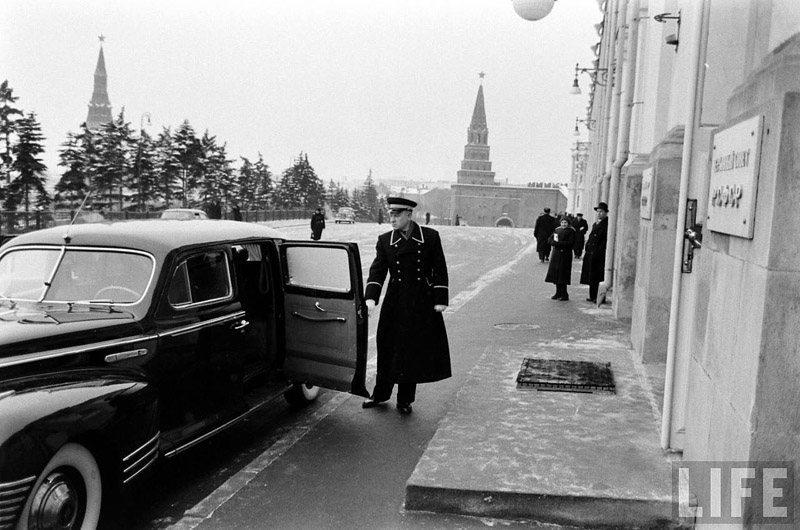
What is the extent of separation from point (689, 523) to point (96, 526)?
329 cm

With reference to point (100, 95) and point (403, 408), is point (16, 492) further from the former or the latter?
point (100, 95)

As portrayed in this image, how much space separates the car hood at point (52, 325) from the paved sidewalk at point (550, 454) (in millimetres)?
2092

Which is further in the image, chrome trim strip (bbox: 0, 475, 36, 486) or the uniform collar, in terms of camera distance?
the uniform collar

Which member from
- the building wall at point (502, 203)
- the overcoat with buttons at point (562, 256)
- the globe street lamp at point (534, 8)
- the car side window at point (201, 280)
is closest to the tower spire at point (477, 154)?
the building wall at point (502, 203)

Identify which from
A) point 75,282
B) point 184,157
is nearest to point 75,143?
point 184,157

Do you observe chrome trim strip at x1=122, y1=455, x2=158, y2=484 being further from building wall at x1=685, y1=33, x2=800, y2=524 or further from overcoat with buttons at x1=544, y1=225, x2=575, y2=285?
overcoat with buttons at x1=544, y1=225, x2=575, y2=285

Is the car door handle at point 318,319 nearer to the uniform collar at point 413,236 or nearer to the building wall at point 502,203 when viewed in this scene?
the uniform collar at point 413,236

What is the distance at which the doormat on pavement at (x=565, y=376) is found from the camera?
6.57m

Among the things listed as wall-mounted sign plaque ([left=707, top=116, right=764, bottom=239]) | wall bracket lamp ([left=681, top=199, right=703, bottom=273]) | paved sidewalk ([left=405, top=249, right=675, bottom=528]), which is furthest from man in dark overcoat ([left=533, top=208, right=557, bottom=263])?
wall-mounted sign plaque ([left=707, top=116, right=764, bottom=239])

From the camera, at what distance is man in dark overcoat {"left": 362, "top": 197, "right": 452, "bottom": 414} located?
6.41 metres

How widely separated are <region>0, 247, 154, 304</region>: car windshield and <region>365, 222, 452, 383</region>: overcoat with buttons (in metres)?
2.19

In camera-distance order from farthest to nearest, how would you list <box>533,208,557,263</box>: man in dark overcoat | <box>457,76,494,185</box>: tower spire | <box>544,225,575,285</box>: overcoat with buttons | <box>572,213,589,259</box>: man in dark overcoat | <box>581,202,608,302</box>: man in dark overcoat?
<box>457,76,494,185</box>: tower spire < <box>533,208,557,263</box>: man in dark overcoat < <box>572,213,589,259</box>: man in dark overcoat < <box>544,225,575,285</box>: overcoat with buttons < <box>581,202,608,302</box>: man in dark overcoat

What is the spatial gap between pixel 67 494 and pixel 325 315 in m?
2.82

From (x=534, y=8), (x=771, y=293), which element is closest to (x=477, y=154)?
(x=534, y=8)
